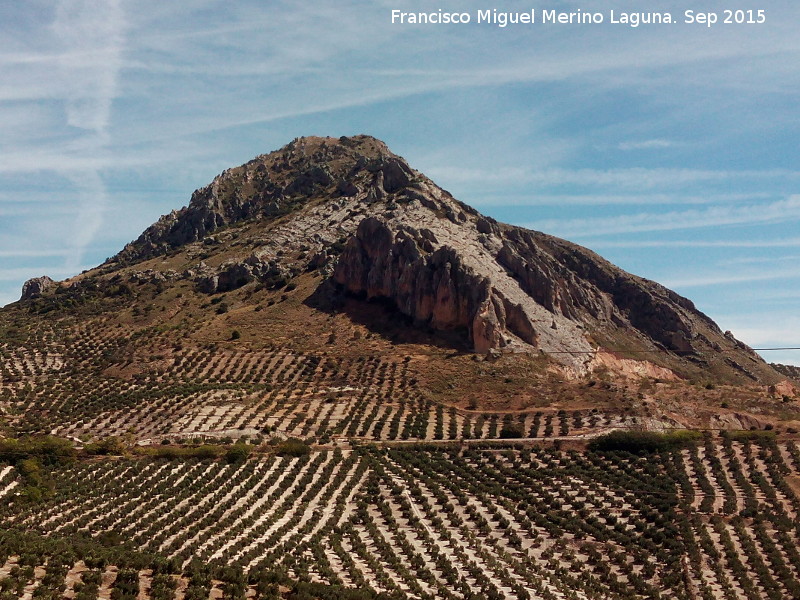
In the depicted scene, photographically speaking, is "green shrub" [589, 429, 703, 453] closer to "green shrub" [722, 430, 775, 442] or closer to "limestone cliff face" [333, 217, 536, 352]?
"green shrub" [722, 430, 775, 442]

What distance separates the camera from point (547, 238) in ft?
550

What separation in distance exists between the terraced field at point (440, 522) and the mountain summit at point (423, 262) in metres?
37.2

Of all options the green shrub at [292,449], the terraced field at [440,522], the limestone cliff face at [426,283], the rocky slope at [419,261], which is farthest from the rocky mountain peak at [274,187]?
the terraced field at [440,522]

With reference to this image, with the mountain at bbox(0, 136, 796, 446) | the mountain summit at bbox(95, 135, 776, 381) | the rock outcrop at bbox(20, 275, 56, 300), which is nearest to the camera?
the mountain at bbox(0, 136, 796, 446)

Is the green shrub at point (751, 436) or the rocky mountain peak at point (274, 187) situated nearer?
the green shrub at point (751, 436)

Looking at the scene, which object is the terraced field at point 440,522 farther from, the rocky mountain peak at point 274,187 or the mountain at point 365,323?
the rocky mountain peak at point 274,187

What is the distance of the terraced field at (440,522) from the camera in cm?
3594

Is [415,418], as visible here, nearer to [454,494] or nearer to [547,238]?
[454,494]

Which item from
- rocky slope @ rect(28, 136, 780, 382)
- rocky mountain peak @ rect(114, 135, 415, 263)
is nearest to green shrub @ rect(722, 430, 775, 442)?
rocky slope @ rect(28, 136, 780, 382)

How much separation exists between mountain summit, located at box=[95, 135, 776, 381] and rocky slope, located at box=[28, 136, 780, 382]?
27 centimetres

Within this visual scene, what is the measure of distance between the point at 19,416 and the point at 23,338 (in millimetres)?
30782

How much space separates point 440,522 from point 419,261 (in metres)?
60.6

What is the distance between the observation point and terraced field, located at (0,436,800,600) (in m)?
35.9

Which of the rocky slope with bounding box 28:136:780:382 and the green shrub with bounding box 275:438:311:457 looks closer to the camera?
the green shrub with bounding box 275:438:311:457
